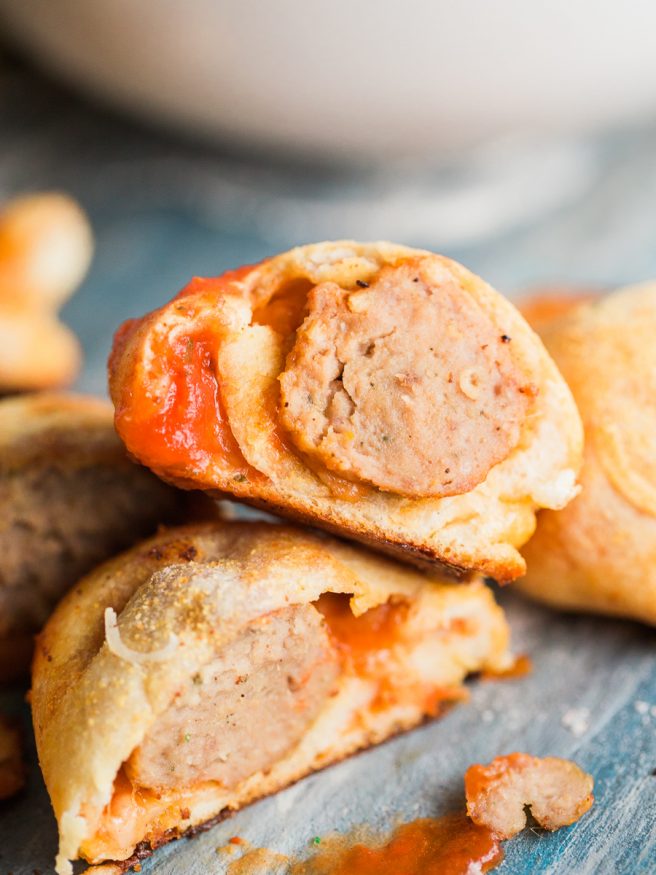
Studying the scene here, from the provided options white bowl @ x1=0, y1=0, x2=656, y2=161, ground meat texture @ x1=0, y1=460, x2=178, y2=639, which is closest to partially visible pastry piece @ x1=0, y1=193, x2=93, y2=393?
white bowl @ x1=0, y1=0, x2=656, y2=161

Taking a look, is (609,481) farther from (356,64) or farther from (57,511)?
(356,64)

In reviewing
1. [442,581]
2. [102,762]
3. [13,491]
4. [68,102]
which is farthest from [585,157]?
[102,762]

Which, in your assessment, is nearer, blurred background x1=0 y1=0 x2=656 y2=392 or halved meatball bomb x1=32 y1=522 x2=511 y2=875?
halved meatball bomb x1=32 y1=522 x2=511 y2=875

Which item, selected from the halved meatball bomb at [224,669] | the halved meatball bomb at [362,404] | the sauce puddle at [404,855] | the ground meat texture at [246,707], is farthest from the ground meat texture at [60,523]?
the sauce puddle at [404,855]

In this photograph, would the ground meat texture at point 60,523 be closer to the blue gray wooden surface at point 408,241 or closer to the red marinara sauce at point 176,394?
the blue gray wooden surface at point 408,241

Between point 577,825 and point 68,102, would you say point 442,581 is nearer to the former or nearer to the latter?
point 577,825

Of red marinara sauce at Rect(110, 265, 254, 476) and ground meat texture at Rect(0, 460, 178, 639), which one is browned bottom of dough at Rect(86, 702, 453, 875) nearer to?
ground meat texture at Rect(0, 460, 178, 639)
